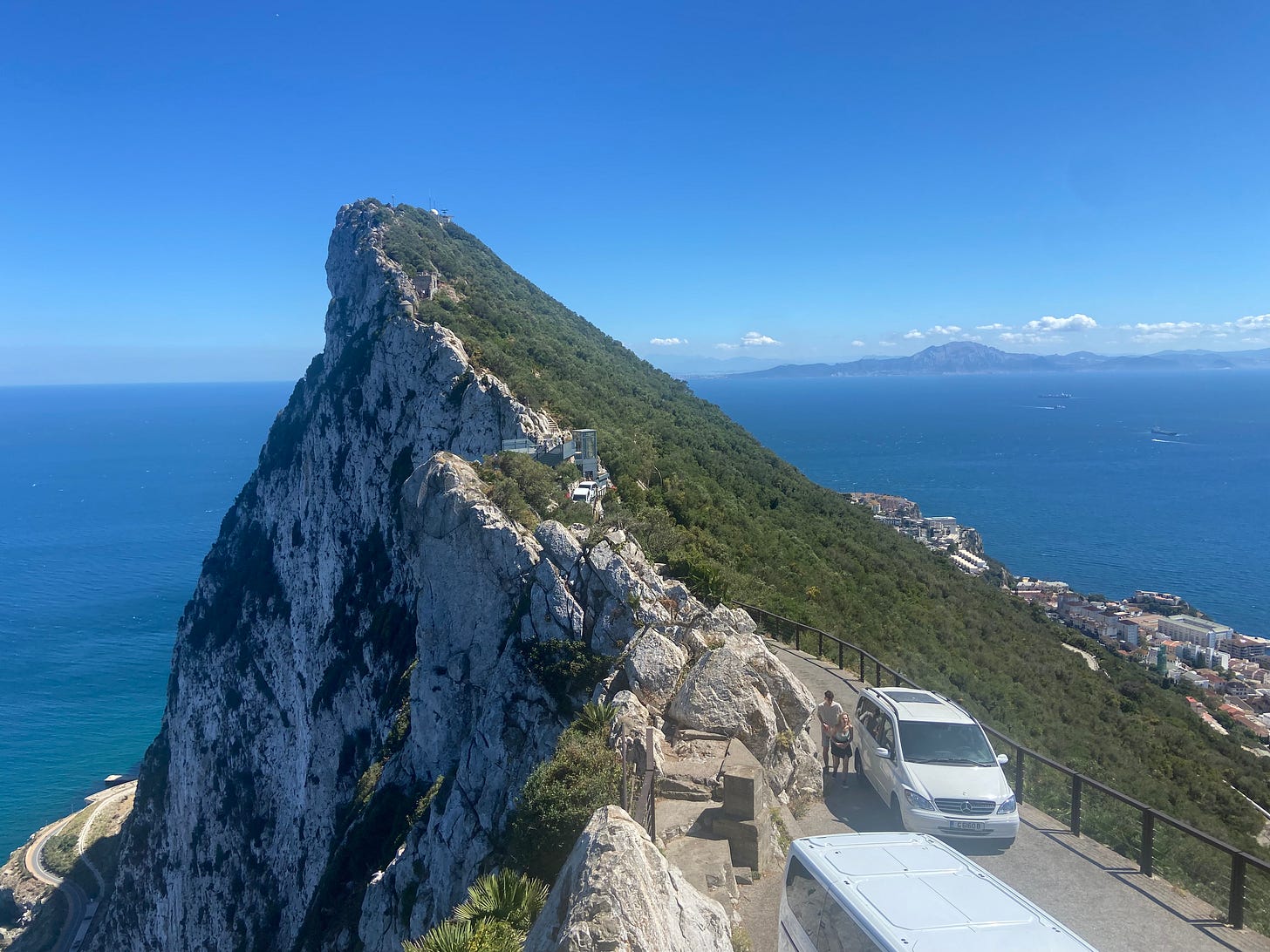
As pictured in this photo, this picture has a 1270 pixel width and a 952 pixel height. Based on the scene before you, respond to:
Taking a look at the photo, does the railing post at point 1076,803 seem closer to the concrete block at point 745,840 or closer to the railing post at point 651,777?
the concrete block at point 745,840

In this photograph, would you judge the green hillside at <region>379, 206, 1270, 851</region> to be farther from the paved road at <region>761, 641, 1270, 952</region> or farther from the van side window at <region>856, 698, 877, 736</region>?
the paved road at <region>761, 641, 1270, 952</region>

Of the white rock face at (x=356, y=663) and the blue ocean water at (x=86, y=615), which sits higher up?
the white rock face at (x=356, y=663)

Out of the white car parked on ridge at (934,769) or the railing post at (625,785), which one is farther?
the white car parked on ridge at (934,769)

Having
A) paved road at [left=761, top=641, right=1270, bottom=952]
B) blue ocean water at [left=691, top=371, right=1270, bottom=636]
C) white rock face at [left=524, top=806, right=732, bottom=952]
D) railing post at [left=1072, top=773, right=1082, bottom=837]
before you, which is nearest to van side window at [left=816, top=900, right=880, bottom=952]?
white rock face at [left=524, top=806, right=732, bottom=952]

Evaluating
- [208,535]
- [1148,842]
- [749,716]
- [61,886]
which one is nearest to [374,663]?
[749,716]

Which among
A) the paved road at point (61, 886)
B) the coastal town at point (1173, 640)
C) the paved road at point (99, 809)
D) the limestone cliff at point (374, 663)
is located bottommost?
the paved road at point (61, 886)

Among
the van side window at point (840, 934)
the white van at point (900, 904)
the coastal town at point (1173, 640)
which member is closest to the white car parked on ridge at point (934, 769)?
the white van at point (900, 904)
